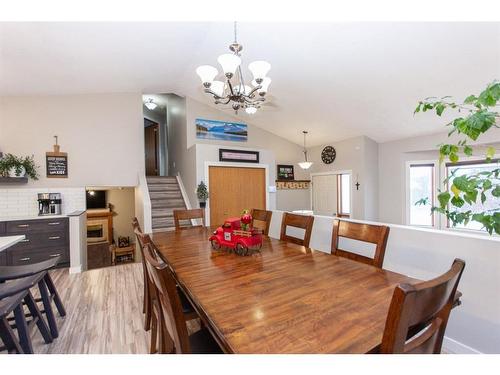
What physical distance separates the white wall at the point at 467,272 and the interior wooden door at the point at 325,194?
456 centimetres

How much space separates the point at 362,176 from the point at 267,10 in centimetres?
489

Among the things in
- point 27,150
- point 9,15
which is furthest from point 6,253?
point 9,15

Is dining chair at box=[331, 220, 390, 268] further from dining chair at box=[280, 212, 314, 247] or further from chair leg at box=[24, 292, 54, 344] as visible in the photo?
chair leg at box=[24, 292, 54, 344]

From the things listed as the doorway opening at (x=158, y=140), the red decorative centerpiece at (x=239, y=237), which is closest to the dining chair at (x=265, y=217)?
the red decorative centerpiece at (x=239, y=237)

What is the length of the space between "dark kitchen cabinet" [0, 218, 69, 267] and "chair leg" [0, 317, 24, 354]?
102 inches

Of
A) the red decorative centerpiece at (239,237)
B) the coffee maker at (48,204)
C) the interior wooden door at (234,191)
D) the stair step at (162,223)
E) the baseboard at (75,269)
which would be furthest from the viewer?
the interior wooden door at (234,191)

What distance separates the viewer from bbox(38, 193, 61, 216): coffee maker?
416 cm

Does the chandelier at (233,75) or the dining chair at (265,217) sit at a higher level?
the chandelier at (233,75)

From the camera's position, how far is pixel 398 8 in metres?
1.63

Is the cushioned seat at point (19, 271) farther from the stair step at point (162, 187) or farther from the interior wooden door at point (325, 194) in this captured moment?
the interior wooden door at point (325, 194)

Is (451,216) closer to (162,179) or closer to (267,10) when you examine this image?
(267,10)

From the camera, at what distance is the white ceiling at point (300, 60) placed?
111 inches

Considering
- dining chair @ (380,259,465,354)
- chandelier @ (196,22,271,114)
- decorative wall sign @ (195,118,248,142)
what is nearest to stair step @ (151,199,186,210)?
decorative wall sign @ (195,118,248,142)

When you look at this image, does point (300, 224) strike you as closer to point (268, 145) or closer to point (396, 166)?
point (396, 166)
